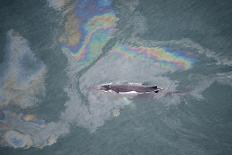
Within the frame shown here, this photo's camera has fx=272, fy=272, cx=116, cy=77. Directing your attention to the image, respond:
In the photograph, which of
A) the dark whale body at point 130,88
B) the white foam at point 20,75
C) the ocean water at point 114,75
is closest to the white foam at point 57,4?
the ocean water at point 114,75

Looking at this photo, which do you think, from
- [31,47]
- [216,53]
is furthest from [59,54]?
[216,53]

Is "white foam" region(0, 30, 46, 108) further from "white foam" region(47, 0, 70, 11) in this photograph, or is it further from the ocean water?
"white foam" region(47, 0, 70, 11)

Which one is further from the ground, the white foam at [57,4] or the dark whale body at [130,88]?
the white foam at [57,4]

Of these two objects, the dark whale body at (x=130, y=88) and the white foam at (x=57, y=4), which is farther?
the dark whale body at (x=130, y=88)

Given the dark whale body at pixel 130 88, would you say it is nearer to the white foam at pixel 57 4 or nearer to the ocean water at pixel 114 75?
the ocean water at pixel 114 75

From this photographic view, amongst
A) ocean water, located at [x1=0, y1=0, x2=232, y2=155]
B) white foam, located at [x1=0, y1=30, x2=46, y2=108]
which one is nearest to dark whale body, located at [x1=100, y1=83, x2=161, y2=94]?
ocean water, located at [x1=0, y1=0, x2=232, y2=155]

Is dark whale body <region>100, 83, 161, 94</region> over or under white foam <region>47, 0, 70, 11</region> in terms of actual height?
under

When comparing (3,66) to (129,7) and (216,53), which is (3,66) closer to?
(129,7)

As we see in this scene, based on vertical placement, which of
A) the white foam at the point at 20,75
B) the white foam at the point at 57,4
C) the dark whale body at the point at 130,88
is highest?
the white foam at the point at 57,4

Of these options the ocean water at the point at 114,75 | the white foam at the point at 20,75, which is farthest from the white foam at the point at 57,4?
the white foam at the point at 20,75
